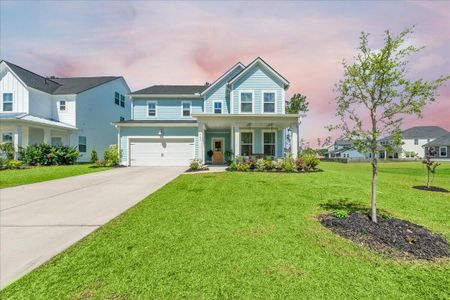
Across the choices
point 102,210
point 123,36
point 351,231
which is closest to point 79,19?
point 123,36

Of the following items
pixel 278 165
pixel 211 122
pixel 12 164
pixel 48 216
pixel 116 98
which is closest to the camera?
pixel 48 216

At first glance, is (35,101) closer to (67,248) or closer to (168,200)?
(168,200)

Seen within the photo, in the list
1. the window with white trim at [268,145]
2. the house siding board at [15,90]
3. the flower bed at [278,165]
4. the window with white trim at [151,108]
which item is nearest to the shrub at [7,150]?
the house siding board at [15,90]

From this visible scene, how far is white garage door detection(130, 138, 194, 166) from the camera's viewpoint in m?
18.1

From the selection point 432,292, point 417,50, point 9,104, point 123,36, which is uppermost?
point 123,36

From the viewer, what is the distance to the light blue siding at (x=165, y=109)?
65.6ft

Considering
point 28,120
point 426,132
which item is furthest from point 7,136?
point 426,132

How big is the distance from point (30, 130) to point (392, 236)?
2613cm

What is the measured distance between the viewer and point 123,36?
1057 cm

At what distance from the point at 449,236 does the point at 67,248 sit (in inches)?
253

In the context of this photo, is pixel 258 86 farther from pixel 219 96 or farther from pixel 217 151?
pixel 217 151

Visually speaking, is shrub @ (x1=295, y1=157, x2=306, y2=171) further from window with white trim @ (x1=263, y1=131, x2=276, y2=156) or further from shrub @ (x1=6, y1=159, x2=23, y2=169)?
shrub @ (x1=6, y1=159, x2=23, y2=169)

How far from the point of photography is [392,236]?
3689mm

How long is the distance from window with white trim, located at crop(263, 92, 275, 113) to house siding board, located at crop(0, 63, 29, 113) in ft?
68.5
